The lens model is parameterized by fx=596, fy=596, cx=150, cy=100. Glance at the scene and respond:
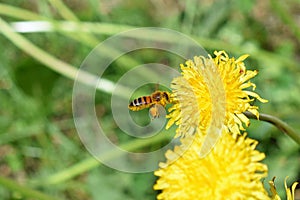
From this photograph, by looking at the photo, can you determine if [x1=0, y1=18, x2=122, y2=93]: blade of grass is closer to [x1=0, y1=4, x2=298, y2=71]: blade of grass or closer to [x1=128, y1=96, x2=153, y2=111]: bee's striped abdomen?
[x1=0, y1=4, x2=298, y2=71]: blade of grass

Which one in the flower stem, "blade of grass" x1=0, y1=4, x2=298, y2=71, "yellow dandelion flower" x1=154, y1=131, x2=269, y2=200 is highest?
"blade of grass" x1=0, y1=4, x2=298, y2=71

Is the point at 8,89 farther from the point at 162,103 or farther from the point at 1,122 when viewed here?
the point at 162,103

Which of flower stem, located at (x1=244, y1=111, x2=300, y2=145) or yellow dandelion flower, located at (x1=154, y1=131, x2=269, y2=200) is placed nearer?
flower stem, located at (x1=244, y1=111, x2=300, y2=145)

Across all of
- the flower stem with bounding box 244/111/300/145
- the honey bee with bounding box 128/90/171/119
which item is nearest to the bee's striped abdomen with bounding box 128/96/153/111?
the honey bee with bounding box 128/90/171/119

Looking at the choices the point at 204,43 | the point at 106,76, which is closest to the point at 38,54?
the point at 106,76

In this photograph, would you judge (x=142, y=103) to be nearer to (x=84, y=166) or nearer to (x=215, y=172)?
(x=215, y=172)

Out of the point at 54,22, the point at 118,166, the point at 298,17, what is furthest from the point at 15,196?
the point at 298,17
